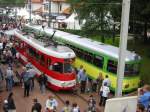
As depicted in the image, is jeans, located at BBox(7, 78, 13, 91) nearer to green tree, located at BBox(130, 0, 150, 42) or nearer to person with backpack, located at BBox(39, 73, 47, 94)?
person with backpack, located at BBox(39, 73, 47, 94)

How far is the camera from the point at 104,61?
2306 cm

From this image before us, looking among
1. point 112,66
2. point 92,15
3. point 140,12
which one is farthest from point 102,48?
point 92,15

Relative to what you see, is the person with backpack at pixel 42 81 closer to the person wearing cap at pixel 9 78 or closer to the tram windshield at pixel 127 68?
the person wearing cap at pixel 9 78

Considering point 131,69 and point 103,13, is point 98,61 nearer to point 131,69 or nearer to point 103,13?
point 131,69

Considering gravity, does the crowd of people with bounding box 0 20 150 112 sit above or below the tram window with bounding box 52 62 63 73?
below

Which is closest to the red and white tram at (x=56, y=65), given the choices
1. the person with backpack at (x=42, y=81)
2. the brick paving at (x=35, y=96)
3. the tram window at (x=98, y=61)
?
the person with backpack at (x=42, y=81)

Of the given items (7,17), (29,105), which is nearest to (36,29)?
(29,105)

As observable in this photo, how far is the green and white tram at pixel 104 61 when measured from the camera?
2180 centimetres

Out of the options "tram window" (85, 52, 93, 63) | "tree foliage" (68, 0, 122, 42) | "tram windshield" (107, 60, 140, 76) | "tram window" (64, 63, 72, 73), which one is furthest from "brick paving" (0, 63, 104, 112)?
"tree foliage" (68, 0, 122, 42)

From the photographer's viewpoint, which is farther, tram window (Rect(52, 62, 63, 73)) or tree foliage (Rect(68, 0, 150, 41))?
tree foliage (Rect(68, 0, 150, 41))

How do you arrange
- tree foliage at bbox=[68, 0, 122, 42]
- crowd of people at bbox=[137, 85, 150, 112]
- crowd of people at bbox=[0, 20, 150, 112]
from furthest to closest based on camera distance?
tree foliage at bbox=[68, 0, 122, 42] → crowd of people at bbox=[0, 20, 150, 112] → crowd of people at bbox=[137, 85, 150, 112]

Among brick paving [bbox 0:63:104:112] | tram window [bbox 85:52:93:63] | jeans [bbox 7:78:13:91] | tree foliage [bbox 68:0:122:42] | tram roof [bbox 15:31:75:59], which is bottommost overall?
brick paving [bbox 0:63:104:112]

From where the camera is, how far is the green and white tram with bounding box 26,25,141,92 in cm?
2180

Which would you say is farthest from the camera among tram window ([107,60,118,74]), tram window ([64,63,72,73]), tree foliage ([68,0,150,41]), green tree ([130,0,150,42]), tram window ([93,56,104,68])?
tree foliage ([68,0,150,41])
